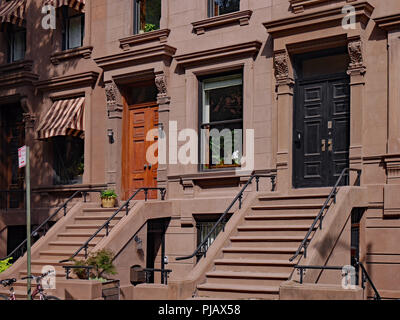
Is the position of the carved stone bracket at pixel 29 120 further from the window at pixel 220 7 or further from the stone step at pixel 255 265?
the stone step at pixel 255 265

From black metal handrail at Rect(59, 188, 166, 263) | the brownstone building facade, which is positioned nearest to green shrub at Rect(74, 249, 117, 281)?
black metal handrail at Rect(59, 188, 166, 263)

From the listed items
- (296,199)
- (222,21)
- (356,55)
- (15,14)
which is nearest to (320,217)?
(296,199)

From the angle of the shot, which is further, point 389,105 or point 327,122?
point 327,122

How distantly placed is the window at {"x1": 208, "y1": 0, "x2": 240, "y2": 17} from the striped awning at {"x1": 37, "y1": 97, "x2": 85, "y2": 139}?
4673mm

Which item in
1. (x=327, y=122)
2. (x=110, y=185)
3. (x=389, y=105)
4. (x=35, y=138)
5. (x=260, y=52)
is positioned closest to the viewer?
(x=389, y=105)

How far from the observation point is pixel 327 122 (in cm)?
1452

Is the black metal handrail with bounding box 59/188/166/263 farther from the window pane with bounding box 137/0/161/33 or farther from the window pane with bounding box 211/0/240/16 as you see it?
the window pane with bounding box 211/0/240/16

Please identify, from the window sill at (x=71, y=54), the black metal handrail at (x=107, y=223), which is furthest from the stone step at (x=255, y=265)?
the window sill at (x=71, y=54)

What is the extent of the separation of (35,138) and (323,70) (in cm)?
880

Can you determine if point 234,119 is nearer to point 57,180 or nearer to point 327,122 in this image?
point 327,122

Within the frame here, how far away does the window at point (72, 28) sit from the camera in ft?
64.2

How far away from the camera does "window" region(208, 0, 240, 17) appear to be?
16.5 metres
